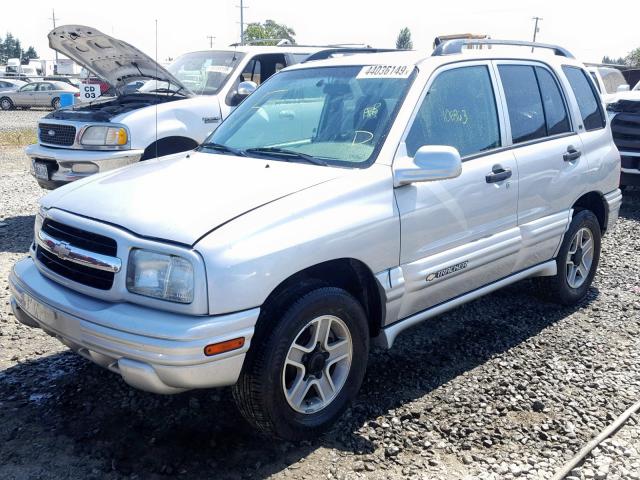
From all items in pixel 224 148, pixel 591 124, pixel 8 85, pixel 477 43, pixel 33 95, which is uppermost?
pixel 477 43

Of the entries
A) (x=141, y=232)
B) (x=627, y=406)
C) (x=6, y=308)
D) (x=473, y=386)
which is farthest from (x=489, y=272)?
(x=6, y=308)

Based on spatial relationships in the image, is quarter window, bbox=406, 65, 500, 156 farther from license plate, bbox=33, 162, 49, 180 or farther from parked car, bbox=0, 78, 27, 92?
parked car, bbox=0, 78, 27, 92

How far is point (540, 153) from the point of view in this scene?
4512mm

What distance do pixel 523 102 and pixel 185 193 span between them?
101 inches

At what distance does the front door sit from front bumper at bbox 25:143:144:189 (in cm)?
408

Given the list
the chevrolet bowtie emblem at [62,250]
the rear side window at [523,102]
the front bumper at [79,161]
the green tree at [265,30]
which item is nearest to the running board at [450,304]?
the rear side window at [523,102]

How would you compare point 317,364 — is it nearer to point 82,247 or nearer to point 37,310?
point 82,247

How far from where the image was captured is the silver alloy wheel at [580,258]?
203 inches

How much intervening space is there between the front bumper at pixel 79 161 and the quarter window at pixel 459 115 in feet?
13.3

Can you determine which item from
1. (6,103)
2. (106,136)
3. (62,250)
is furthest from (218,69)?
(6,103)

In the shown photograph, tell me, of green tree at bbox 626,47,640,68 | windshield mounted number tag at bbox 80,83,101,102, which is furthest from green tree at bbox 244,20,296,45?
windshield mounted number tag at bbox 80,83,101,102

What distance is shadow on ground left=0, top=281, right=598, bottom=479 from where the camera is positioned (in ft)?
10.2

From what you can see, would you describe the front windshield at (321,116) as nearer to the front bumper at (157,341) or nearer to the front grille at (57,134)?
the front bumper at (157,341)

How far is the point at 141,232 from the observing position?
294 centimetres
